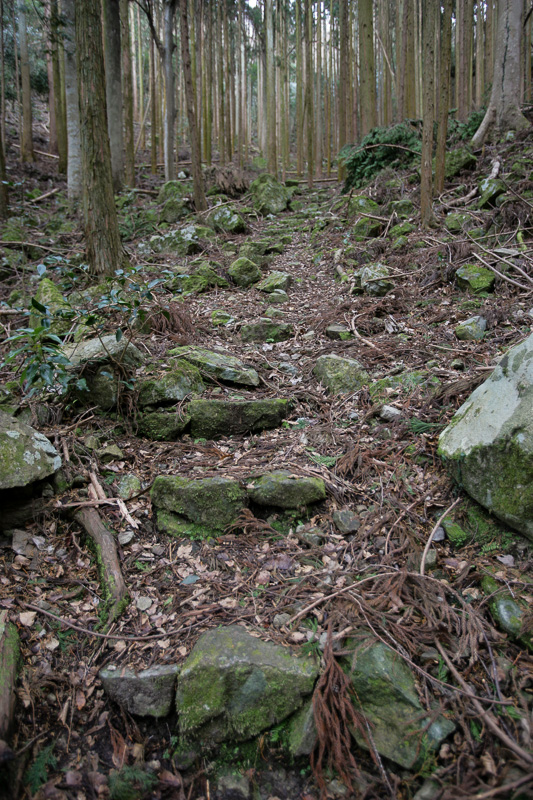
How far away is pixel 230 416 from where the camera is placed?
3.39m

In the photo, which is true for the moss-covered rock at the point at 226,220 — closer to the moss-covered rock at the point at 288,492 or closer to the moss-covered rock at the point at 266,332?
the moss-covered rock at the point at 266,332

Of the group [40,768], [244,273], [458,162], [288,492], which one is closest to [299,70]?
[458,162]

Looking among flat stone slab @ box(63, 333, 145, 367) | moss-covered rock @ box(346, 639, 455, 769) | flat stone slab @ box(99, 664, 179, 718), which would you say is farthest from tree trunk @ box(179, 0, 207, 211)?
moss-covered rock @ box(346, 639, 455, 769)

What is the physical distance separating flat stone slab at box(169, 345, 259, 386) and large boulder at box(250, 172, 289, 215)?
23.1 feet

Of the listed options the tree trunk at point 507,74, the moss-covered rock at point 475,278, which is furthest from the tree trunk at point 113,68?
the moss-covered rock at point 475,278

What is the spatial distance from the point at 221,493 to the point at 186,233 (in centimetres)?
668

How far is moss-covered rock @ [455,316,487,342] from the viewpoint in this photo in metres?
3.89

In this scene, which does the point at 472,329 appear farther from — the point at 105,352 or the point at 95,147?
the point at 95,147

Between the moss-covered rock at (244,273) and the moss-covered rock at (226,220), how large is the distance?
238 centimetres

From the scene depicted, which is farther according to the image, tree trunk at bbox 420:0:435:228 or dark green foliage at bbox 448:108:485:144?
dark green foliage at bbox 448:108:485:144

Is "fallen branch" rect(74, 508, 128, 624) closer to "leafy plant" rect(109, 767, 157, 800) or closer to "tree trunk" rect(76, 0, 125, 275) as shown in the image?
"leafy plant" rect(109, 767, 157, 800)

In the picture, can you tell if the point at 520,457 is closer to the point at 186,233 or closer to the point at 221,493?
the point at 221,493

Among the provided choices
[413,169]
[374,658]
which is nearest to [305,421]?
[374,658]

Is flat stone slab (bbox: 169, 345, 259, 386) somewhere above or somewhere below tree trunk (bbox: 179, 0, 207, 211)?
below
